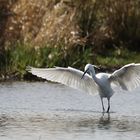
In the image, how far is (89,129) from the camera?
14227mm

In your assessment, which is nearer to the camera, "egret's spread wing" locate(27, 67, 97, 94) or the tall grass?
"egret's spread wing" locate(27, 67, 97, 94)

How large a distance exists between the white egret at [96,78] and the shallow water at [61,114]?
34cm

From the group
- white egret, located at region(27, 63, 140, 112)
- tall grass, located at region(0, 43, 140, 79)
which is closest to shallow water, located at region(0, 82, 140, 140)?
white egret, located at region(27, 63, 140, 112)

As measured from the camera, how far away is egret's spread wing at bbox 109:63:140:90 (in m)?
17.0

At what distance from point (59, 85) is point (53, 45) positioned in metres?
1.65

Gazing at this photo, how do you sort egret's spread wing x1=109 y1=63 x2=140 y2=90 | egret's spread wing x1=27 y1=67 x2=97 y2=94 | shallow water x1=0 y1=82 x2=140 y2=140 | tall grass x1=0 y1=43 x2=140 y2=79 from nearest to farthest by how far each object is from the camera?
shallow water x1=0 y1=82 x2=140 y2=140, egret's spread wing x1=109 y1=63 x2=140 y2=90, egret's spread wing x1=27 y1=67 x2=97 y2=94, tall grass x1=0 y1=43 x2=140 y2=79

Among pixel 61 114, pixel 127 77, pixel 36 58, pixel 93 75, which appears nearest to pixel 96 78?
pixel 93 75

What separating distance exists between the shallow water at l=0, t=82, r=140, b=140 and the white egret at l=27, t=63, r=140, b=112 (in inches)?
13.4

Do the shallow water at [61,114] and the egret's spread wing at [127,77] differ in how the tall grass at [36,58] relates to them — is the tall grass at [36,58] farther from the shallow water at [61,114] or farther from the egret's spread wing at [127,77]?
the egret's spread wing at [127,77]

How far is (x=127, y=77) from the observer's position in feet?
56.5

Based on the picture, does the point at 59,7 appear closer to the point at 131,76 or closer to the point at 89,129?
the point at 131,76

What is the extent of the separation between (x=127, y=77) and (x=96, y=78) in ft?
1.96

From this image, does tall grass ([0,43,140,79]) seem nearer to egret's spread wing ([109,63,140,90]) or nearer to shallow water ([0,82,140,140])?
shallow water ([0,82,140,140])

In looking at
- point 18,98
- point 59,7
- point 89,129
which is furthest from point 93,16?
point 89,129
